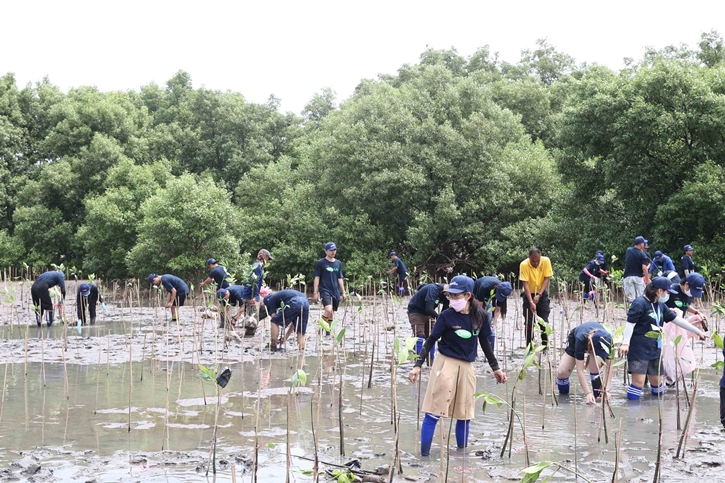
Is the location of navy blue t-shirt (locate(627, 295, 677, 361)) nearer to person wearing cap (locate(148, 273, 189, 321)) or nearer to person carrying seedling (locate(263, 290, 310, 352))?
person carrying seedling (locate(263, 290, 310, 352))

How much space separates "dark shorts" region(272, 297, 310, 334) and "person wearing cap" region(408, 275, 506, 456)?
548cm

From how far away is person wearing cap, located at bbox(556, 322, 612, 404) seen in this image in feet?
28.7

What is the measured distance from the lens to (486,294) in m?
11.3

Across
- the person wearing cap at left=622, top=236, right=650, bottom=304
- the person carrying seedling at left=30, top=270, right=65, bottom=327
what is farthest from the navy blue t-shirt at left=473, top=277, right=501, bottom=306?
the person carrying seedling at left=30, top=270, right=65, bottom=327

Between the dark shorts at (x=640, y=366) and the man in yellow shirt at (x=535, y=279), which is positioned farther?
the man in yellow shirt at (x=535, y=279)

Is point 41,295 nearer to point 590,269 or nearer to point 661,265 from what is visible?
point 590,269

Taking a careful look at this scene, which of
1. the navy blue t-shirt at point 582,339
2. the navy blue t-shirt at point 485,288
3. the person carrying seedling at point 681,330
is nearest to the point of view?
the navy blue t-shirt at point 582,339

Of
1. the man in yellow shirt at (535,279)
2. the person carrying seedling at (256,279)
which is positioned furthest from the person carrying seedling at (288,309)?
the man in yellow shirt at (535,279)

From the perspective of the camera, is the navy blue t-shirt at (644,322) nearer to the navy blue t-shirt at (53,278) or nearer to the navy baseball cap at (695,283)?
the navy baseball cap at (695,283)

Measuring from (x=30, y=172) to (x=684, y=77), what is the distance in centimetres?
3453

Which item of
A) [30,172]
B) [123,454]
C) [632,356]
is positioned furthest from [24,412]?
[30,172]

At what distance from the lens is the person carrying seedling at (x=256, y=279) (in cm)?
1427

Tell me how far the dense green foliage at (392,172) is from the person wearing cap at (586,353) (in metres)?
14.7

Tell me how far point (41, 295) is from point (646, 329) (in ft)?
44.9
